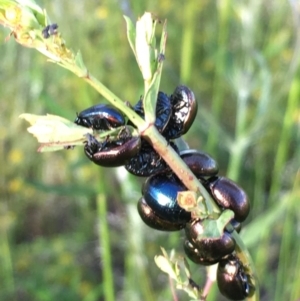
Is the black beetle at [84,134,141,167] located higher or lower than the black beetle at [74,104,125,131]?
lower

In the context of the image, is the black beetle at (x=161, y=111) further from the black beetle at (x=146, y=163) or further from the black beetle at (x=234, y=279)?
the black beetle at (x=234, y=279)

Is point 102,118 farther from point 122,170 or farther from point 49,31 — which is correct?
point 122,170

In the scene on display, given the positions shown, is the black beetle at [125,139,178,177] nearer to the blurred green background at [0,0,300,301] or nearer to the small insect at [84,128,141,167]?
the small insect at [84,128,141,167]

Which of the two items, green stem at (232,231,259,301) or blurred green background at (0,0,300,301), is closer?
green stem at (232,231,259,301)

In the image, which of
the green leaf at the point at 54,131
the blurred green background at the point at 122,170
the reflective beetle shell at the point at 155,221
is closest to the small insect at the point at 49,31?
the green leaf at the point at 54,131

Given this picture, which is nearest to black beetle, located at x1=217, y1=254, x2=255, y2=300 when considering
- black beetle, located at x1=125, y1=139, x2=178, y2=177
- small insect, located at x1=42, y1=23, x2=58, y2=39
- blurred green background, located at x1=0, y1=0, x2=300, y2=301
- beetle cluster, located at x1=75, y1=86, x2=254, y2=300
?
beetle cluster, located at x1=75, y1=86, x2=254, y2=300

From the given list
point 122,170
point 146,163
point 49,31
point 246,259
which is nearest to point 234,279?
point 246,259

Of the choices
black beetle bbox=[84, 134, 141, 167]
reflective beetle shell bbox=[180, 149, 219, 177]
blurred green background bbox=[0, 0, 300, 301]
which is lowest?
blurred green background bbox=[0, 0, 300, 301]
